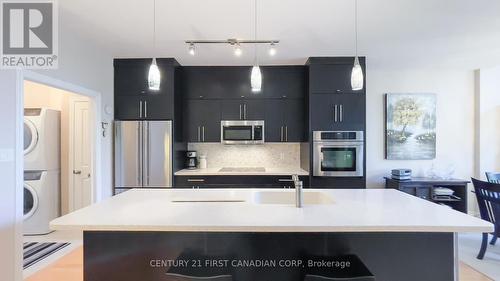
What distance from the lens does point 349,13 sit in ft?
8.23

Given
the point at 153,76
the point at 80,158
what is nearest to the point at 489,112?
the point at 153,76

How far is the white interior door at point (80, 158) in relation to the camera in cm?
392

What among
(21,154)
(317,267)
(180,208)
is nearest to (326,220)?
(317,267)

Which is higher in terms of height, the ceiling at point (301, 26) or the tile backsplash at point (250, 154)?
the ceiling at point (301, 26)

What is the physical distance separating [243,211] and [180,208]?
42cm

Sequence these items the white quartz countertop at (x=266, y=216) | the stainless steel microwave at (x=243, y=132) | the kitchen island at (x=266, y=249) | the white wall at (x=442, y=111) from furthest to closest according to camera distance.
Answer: the white wall at (x=442, y=111), the stainless steel microwave at (x=243, y=132), the kitchen island at (x=266, y=249), the white quartz countertop at (x=266, y=216)

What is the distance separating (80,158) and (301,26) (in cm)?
359

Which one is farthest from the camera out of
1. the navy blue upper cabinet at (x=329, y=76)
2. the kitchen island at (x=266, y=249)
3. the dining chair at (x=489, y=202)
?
the navy blue upper cabinet at (x=329, y=76)

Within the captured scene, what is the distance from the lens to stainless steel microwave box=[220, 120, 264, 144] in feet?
13.4

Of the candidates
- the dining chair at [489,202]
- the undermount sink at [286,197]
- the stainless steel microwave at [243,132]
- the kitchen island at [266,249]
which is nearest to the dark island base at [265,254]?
the kitchen island at [266,249]

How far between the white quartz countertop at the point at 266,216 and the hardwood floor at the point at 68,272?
1.34 meters

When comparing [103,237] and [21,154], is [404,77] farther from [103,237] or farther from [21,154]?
[21,154]

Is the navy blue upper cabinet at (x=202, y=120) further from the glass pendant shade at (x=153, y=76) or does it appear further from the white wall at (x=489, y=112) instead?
the white wall at (x=489, y=112)

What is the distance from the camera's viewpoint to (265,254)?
1.60 m
